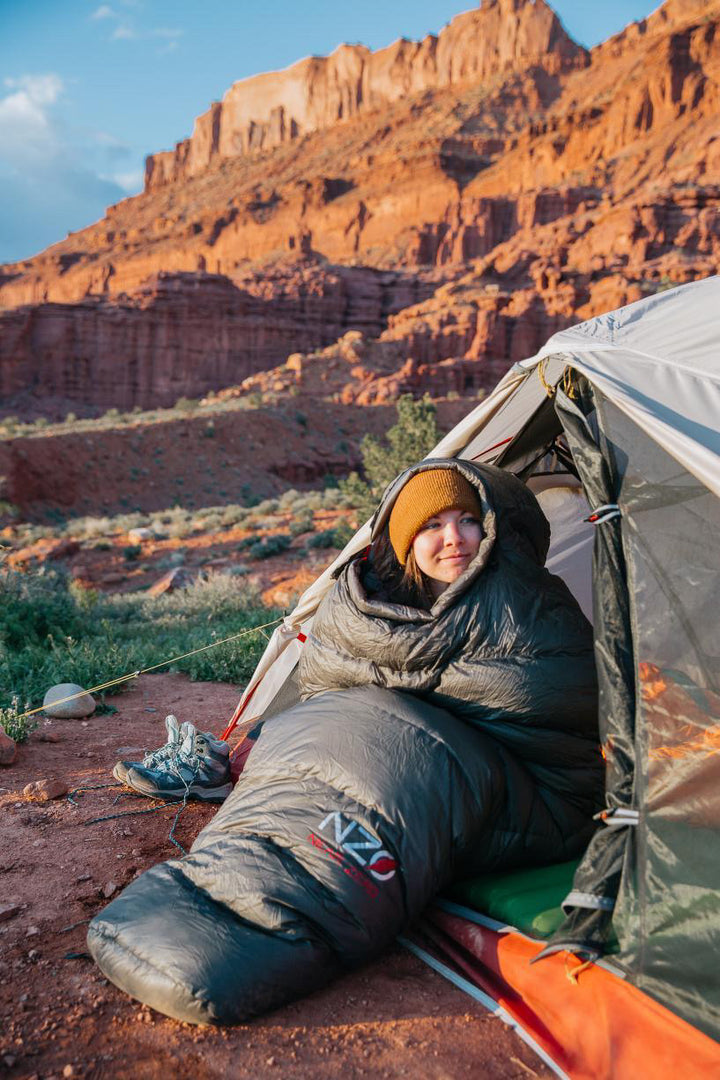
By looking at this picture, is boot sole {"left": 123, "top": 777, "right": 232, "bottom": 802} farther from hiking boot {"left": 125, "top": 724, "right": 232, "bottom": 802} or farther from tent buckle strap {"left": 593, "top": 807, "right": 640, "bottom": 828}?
tent buckle strap {"left": 593, "top": 807, "right": 640, "bottom": 828}

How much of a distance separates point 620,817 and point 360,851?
0.81 meters

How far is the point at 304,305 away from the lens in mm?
50781

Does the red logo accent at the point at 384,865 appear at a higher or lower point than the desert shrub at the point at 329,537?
higher

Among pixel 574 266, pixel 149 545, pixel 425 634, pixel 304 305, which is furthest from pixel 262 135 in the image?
pixel 425 634

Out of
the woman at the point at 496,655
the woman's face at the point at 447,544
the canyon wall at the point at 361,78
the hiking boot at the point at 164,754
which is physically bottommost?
the hiking boot at the point at 164,754

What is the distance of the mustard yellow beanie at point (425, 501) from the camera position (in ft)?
10.3

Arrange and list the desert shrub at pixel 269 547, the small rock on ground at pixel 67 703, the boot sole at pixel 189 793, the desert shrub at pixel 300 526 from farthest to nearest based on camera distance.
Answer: the desert shrub at pixel 300 526
the desert shrub at pixel 269 547
the small rock on ground at pixel 67 703
the boot sole at pixel 189 793

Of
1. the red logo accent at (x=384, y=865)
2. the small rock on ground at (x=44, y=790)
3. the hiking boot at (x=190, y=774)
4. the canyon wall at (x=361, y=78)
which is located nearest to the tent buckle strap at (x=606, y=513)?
the red logo accent at (x=384, y=865)

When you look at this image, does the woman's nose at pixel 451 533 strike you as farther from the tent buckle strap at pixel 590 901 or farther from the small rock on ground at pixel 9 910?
the small rock on ground at pixel 9 910

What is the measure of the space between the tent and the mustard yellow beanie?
495mm

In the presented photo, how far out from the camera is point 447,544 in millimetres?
3100

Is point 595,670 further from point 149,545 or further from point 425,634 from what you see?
point 149,545

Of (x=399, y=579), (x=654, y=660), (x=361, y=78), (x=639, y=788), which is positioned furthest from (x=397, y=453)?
(x=361, y=78)

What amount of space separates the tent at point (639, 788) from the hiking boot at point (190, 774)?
1.60 metres
